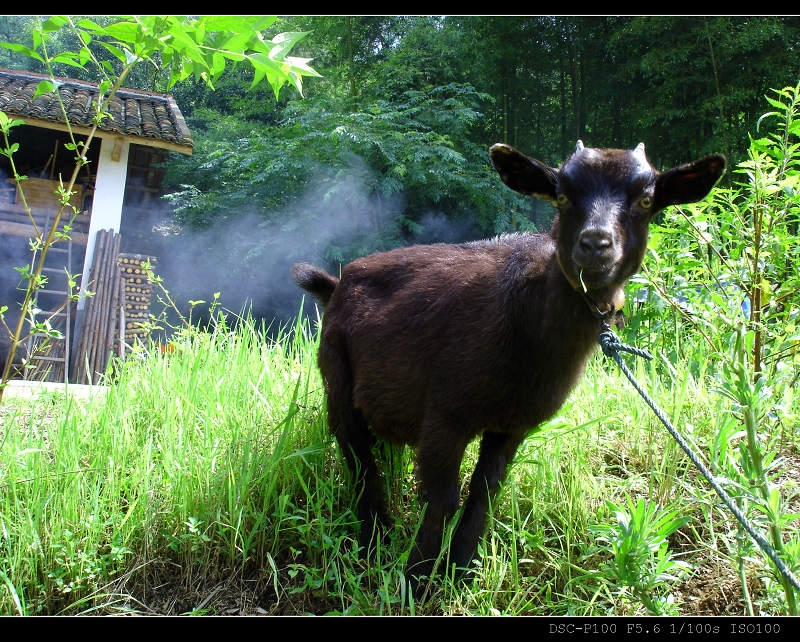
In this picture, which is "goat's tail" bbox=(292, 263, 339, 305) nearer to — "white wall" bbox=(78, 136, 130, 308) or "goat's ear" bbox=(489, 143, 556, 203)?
"goat's ear" bbox=(489, 143, 556, 203)

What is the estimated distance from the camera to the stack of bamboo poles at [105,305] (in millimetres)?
7590

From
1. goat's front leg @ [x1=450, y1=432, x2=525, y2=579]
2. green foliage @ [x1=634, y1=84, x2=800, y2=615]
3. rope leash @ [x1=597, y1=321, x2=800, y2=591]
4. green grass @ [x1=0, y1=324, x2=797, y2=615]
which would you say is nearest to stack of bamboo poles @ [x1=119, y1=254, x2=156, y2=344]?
green grass @ [x1=0, y1=324, x2=797, y2=615]

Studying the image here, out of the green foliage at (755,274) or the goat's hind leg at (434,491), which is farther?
the green foliage at (755,274)

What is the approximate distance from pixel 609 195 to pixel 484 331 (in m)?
0.69

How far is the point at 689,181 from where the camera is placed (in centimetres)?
202

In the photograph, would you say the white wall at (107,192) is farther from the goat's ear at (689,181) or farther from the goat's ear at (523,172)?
the goat's ear at (689,181)

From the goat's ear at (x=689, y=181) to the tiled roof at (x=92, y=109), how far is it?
20.7 ft

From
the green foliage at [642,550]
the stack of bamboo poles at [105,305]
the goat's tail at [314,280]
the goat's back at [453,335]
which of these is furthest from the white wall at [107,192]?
the green foliage at [642,550]

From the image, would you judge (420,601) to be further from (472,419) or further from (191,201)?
(191,201)

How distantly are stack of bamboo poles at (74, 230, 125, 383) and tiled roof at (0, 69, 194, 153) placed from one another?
1.47 metres

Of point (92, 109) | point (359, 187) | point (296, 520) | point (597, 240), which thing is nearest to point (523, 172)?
point (597, 240)

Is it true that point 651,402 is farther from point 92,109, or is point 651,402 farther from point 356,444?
point 92,109

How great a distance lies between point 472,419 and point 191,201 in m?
11.7

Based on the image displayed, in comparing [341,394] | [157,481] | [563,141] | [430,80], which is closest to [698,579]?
[341,394]
